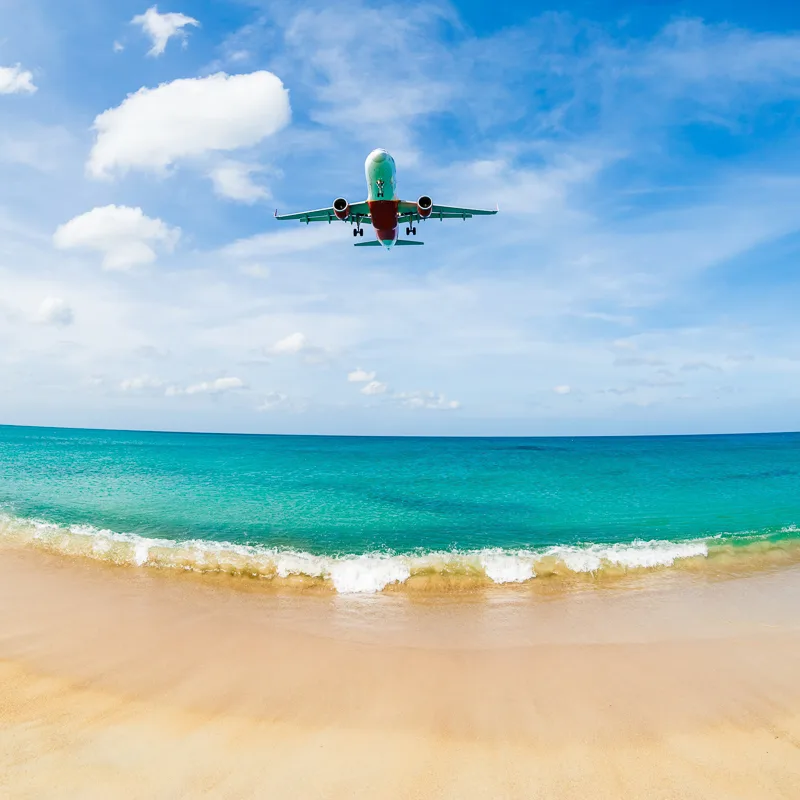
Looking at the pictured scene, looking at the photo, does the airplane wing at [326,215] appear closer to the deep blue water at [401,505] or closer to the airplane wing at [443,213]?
the airplane wing at [443,213]

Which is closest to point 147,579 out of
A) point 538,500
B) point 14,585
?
point 14,585

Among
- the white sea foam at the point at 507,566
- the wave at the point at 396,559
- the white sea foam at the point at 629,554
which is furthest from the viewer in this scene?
the white sea foam at the point at 629,554

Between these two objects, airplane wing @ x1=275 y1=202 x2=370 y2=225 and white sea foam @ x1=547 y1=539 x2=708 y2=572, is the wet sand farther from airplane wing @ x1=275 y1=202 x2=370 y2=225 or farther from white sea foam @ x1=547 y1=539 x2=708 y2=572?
airplane wing @ x1=275 y1=202 x2=370 y2=225

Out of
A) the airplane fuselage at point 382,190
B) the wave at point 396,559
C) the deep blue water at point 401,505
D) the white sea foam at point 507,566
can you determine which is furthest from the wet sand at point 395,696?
the airplane fuselage at point 382,190

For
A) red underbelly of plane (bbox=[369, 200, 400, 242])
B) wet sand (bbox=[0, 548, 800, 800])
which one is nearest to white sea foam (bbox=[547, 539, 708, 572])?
wet sand (bbox=[0, 548, 800, 800])

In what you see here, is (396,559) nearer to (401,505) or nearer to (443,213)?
(401,505)

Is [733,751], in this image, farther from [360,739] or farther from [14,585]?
[14,585]
